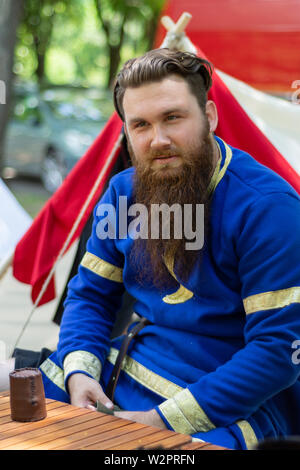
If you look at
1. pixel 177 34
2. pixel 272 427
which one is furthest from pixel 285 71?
pixel 272 427

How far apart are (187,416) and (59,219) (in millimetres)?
1815

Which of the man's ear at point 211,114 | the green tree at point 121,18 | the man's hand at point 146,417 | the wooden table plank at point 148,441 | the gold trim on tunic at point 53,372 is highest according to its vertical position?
the green tree at point 121,18

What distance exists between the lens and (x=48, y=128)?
12.0 metres

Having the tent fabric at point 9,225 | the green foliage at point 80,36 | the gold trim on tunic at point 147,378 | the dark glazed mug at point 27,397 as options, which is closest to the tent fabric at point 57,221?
the tent fabric at point 9,225

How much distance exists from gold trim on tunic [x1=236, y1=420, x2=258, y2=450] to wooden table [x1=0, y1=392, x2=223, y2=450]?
403mm

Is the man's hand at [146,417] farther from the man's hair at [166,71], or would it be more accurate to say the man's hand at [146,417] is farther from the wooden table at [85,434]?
the man's hair at [166,71]

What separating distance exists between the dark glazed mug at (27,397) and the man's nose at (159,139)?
840 mm

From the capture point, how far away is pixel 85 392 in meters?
2.42

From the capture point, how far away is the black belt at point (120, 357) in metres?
2.55

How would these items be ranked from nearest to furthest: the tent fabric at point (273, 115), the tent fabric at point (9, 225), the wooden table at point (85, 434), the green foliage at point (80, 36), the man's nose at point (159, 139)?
the wooden table at point (85, 434) → the man's nose at point (159, 139) → the tent fabric at point (273, 115) → the tent fabric at point (9, 225) → the green foliage at point (80, 36)

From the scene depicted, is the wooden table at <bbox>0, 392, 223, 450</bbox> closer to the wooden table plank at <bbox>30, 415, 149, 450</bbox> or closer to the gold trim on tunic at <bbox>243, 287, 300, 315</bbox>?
the wooden table plank at <bbox>30, 415, 149, 450</bbox>

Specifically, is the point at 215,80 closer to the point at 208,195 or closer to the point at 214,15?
the point at 208,195

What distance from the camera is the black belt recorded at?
2.55 m

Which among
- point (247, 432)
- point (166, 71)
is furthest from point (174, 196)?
point (247, 432)
